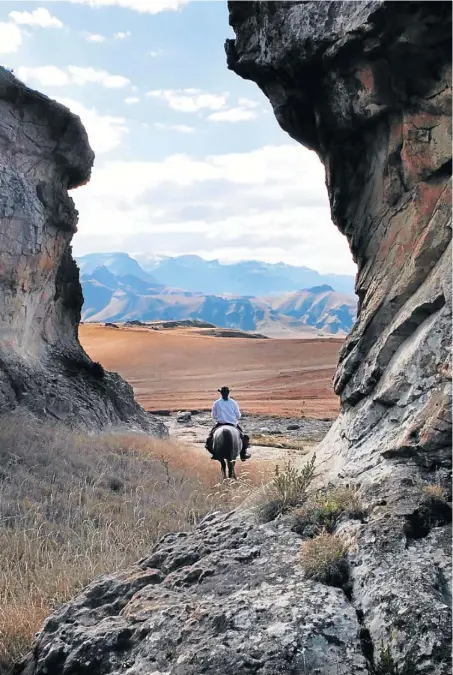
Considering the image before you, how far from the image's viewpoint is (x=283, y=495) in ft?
17.5

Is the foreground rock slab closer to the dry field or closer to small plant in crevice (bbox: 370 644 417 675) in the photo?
small plant in crevice (bbox: 370 644 417 675)

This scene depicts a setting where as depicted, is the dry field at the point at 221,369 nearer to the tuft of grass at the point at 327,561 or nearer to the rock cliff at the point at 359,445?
the rock cliff at the point at 359,445

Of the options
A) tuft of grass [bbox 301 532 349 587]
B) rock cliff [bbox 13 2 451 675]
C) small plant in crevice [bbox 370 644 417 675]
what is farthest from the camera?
tuft of grass [bbox 301 532 349 587]

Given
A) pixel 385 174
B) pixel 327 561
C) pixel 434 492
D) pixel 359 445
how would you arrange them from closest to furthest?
1. pixel 327 561
2. pixel 434 492
3. pixel 359 445
4. pixel 385 174

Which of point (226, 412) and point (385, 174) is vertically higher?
point (385, 174)

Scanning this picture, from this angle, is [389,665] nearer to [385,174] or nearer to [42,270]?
[385,174]

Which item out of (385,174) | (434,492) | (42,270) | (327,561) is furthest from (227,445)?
(327,561)

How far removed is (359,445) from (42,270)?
15422 millimetres

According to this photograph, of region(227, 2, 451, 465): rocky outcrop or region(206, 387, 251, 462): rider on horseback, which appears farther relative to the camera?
region(206, 387, 251, 462): rider on horseback

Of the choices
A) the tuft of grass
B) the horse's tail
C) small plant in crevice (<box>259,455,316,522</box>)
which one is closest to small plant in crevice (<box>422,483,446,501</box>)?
the tuft of grass

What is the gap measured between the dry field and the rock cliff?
81.8ft

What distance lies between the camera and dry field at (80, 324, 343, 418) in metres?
39.4

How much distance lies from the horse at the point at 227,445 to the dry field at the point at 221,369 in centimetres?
1804

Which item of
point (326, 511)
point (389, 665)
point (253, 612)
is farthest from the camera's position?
Answer: point (326, 511)
